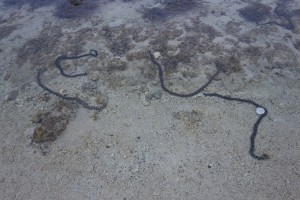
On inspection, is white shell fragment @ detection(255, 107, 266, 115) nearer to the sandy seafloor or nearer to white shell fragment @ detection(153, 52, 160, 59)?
the sandy seafloor

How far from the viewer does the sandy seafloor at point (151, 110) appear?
471cm

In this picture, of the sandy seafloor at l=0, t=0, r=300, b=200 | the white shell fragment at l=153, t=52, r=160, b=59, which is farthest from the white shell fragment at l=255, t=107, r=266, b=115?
the white shell fragment at l=153, t=52, r=160, b=59

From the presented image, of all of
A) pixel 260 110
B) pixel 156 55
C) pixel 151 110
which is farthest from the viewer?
pixel 156 55

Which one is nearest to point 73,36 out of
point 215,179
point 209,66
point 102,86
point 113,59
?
point 113,59

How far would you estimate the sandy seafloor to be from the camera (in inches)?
185

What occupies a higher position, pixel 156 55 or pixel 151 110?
pixel 156 55

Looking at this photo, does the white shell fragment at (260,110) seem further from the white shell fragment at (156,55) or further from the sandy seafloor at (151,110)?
the white shell fragment at (156,55)

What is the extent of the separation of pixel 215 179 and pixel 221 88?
2.04 meters

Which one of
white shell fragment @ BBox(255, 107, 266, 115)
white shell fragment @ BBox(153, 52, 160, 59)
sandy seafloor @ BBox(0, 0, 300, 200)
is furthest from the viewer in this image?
white shell fragment @ BBox(153, 52, 160, 59)

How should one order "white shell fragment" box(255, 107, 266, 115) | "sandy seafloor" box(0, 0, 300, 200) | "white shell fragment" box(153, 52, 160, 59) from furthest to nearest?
"white shell fragment" box(153, 52, 160, 59) → "white shell fragment" box(255, 107, 266, 115) → "sandy seafloor" box(0, 0, 300, 200)

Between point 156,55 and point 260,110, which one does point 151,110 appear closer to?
point 156,55

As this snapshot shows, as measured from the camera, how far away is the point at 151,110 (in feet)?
18.8

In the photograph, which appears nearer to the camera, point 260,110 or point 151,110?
point 260,110

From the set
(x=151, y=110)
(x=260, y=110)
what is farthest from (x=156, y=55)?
(x=260, y=110)
